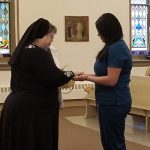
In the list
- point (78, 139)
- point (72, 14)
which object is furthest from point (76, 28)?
point (78, 139)

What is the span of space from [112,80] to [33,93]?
681 millimetres

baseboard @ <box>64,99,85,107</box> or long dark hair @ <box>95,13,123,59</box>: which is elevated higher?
long dark hair @ <box>95,13,123,59</box>

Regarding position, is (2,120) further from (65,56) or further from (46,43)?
(65,56)

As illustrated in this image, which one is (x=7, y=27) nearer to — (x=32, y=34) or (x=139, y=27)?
(x=139, y=27)

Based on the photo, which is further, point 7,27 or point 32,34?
point 7,27

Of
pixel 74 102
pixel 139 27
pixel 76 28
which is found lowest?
pixel 74 102

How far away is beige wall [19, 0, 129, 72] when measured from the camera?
938cm

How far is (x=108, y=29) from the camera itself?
11.2 feet

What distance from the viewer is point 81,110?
918 centimetres

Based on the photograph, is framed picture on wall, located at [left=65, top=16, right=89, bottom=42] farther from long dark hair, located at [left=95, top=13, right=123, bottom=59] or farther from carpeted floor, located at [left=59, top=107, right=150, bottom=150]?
long dark hair, located at [left=95, top=13, right=123, bottom=59]

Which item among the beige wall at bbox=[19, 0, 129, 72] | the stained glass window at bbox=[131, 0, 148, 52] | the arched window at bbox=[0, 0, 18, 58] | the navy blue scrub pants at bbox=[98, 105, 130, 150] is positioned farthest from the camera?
the stained glass window at bbox=[131, 0, 148, 52]

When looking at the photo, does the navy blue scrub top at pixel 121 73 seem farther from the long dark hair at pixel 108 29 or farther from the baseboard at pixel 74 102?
the baseboard at pixel 74 102

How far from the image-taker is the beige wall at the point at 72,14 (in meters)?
9.38

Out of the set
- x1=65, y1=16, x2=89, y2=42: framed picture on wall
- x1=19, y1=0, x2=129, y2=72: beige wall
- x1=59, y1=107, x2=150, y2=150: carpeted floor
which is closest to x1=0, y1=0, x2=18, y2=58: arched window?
x1=19, y1=0, x2=129, y2=72: beige wall
